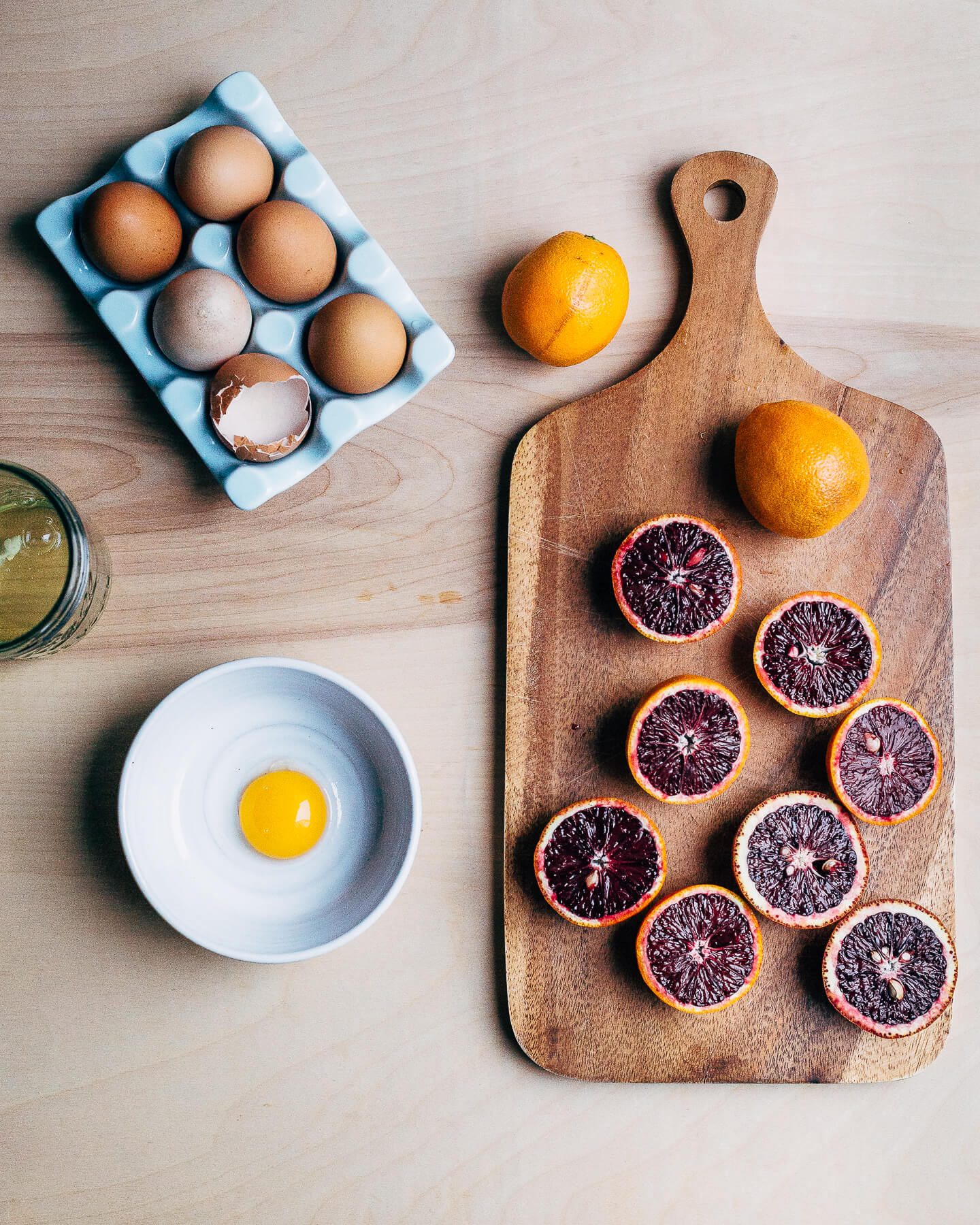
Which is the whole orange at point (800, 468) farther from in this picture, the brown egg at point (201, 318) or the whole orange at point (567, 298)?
the brown egg at point (201, 318)

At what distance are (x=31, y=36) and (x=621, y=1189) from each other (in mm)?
1577

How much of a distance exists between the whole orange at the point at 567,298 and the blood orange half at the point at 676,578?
8.8 inches

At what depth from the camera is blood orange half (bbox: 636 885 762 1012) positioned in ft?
2.93

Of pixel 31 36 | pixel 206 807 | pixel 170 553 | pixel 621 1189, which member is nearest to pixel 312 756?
pixel 206 807

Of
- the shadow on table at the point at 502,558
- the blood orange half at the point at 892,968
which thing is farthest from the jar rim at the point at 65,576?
the blood orange half at the point at 892,968

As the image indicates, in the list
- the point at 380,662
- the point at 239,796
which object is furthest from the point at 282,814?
the point at 380,662

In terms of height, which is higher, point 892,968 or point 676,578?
point 676,578

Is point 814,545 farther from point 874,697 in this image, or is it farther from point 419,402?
point 419,402

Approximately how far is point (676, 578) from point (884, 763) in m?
0.33

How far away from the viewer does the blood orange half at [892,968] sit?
92cm

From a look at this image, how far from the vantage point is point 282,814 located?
2.95 ft

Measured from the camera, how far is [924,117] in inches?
39.6

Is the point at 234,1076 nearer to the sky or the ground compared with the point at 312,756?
nearer to the ground

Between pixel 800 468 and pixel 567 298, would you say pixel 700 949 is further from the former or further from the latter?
pixel 567 298
